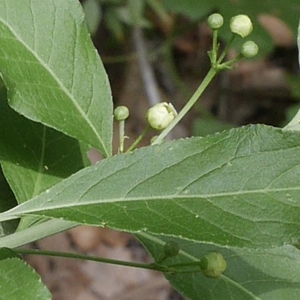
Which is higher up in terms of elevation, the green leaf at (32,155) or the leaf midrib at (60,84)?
the leaf midrib at (60,84)

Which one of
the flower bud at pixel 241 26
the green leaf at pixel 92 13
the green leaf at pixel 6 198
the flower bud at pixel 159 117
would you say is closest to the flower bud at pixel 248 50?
the flower bud at pixel 241 26

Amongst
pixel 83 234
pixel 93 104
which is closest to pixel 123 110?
pixel 93 104

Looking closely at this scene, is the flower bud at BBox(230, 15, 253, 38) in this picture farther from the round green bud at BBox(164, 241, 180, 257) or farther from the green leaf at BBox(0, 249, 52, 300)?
the green leaf at BBox(0, 249, 52, 300)

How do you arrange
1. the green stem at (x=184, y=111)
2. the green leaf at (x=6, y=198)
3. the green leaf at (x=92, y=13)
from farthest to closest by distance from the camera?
the green leaf at (x=92, y=13) < the green leaf at (x=6, y=198) < the green stem at (x=184, y=111)

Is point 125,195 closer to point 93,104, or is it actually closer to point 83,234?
point 93,104

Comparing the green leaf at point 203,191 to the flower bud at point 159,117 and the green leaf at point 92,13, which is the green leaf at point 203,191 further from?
the green leaf at point 92,13

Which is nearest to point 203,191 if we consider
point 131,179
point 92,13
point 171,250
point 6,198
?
point 131,179

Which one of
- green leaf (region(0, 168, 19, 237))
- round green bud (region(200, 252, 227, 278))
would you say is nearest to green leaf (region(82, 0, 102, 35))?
green leaf (region(0, 168, 19, 237))
